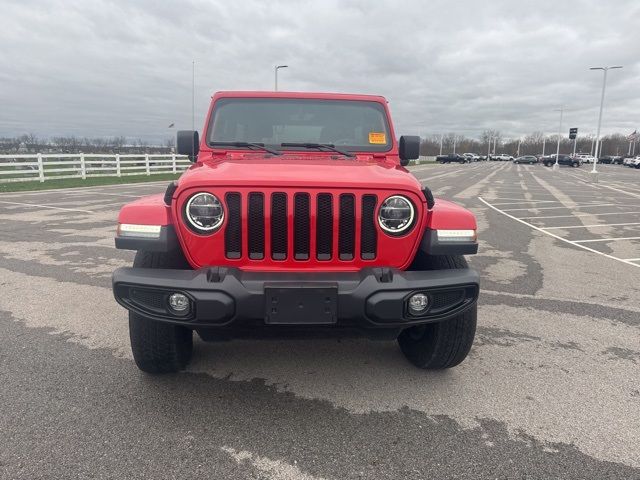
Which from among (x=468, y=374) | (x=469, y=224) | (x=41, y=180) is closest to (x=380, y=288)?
(x=469, y=224)

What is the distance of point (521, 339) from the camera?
13.1ft

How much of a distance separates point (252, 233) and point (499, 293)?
3.59m

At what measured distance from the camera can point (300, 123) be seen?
13.5 feet

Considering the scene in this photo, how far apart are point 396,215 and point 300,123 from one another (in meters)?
1.69

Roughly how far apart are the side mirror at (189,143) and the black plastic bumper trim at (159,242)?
1.57 meters

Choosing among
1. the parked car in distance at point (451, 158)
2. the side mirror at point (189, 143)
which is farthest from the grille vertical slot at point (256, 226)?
the parked car in distance at point (451, 158)

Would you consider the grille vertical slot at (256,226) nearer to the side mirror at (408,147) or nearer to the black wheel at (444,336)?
the black wheel at (444,336)

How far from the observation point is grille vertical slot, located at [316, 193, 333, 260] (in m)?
2.71

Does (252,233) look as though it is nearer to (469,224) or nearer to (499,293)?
(469,224)

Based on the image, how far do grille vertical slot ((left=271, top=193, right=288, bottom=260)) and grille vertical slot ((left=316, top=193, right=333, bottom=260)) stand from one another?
19 cm

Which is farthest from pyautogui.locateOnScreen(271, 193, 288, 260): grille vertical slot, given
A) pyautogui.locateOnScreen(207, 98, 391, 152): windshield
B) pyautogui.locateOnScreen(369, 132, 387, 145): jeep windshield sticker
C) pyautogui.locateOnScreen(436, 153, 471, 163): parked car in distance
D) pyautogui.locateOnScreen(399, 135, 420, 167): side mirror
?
pyautogui.locateOnScreen(436, 153, 471, 163): parked car in distance

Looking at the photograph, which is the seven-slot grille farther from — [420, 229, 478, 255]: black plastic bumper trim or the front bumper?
[420, 229, 478, 255]: black plastic bumper trim

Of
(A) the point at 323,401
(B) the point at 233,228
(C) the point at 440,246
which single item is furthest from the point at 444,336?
(B) the point at 233,228

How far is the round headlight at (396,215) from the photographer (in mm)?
2766
